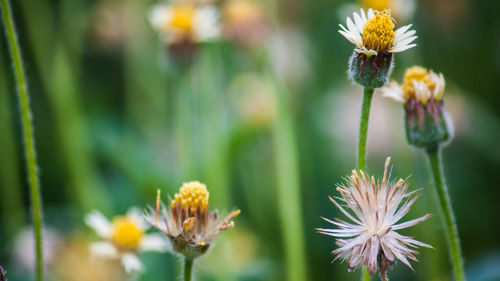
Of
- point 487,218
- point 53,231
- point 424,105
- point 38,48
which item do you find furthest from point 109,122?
point 424,105

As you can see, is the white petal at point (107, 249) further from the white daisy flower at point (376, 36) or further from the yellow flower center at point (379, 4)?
the yellow flower center at point (379, 4)

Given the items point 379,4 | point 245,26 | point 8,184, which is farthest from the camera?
point 8,184

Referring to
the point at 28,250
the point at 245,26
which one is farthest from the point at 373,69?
the point at 28,250

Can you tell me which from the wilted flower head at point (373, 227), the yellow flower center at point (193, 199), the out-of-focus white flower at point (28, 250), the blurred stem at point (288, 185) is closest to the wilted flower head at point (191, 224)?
the yellow flower center at point (193, 199)

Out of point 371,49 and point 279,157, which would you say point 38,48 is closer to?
point 279,157

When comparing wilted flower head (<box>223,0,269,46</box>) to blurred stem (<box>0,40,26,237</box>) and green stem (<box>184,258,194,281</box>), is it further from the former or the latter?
green stem (<box>184,258,194,281</box>)

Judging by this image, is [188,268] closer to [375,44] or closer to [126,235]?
[375,44]
